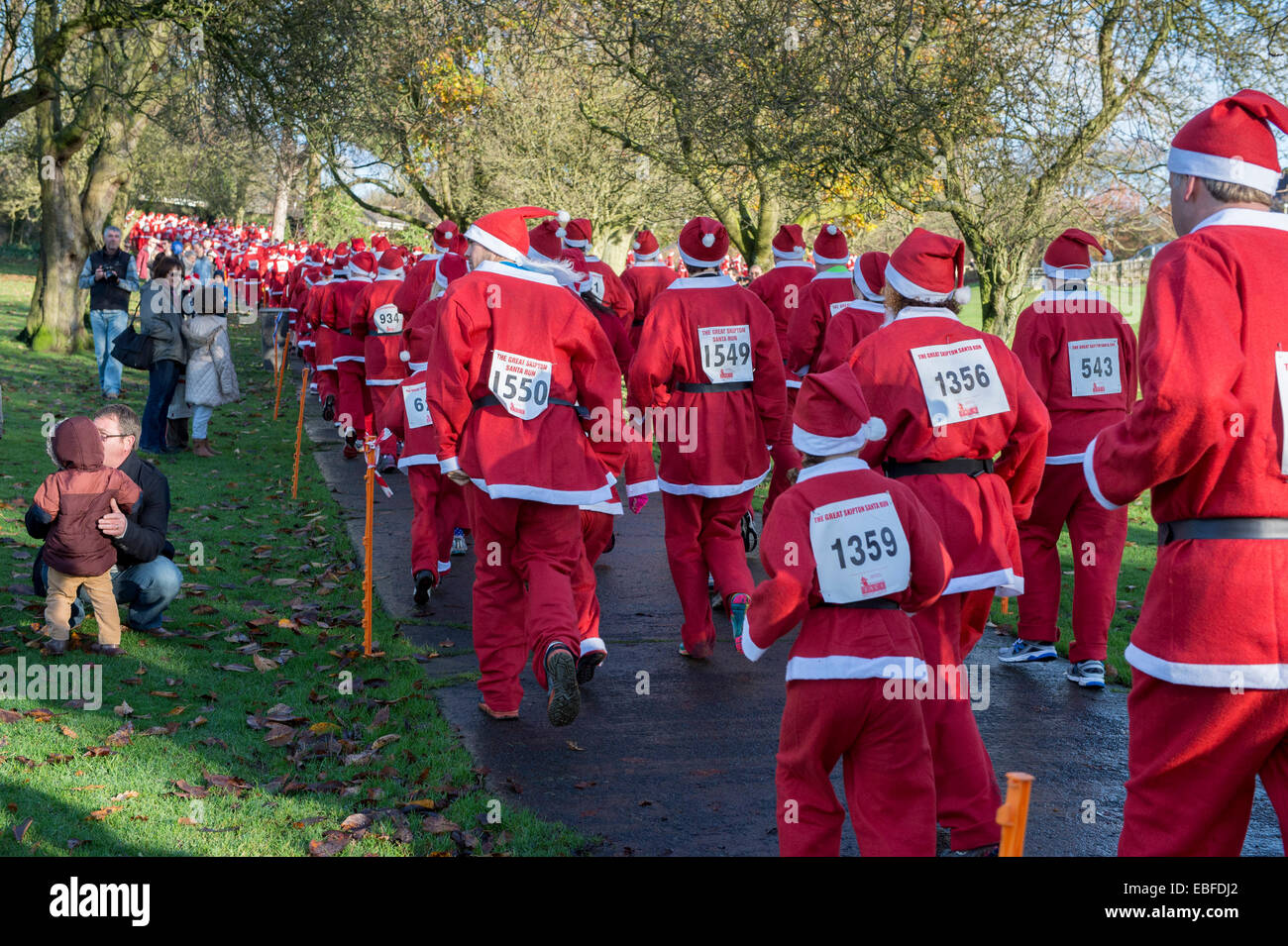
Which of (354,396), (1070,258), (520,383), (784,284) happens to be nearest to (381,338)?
(354,396)

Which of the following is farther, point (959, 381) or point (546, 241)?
point (546, 241)

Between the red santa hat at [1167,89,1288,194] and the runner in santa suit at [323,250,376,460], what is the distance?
40.6ft

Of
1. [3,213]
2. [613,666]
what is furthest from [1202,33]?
[3,213]

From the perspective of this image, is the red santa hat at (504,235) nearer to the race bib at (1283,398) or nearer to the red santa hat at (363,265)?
the race bib at (1283,398)

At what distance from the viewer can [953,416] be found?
4840 mm

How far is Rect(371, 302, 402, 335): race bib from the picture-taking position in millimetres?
12953

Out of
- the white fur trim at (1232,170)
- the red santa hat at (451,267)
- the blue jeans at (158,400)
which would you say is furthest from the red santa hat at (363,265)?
the white fur trim at (1232,170)

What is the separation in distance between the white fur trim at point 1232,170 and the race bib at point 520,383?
3102 mm

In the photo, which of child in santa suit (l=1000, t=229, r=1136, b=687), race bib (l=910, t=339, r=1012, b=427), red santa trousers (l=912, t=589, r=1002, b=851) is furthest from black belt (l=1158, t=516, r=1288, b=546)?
child in santa suit (l=1000, t=229, r=1136, b=687)

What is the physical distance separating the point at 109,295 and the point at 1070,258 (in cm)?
1375

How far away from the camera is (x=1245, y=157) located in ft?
10.8

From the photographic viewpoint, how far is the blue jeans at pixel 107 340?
16891mm

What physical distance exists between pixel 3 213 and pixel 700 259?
232 ft

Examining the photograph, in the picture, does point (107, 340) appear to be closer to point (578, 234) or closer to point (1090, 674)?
point (578, 234)
